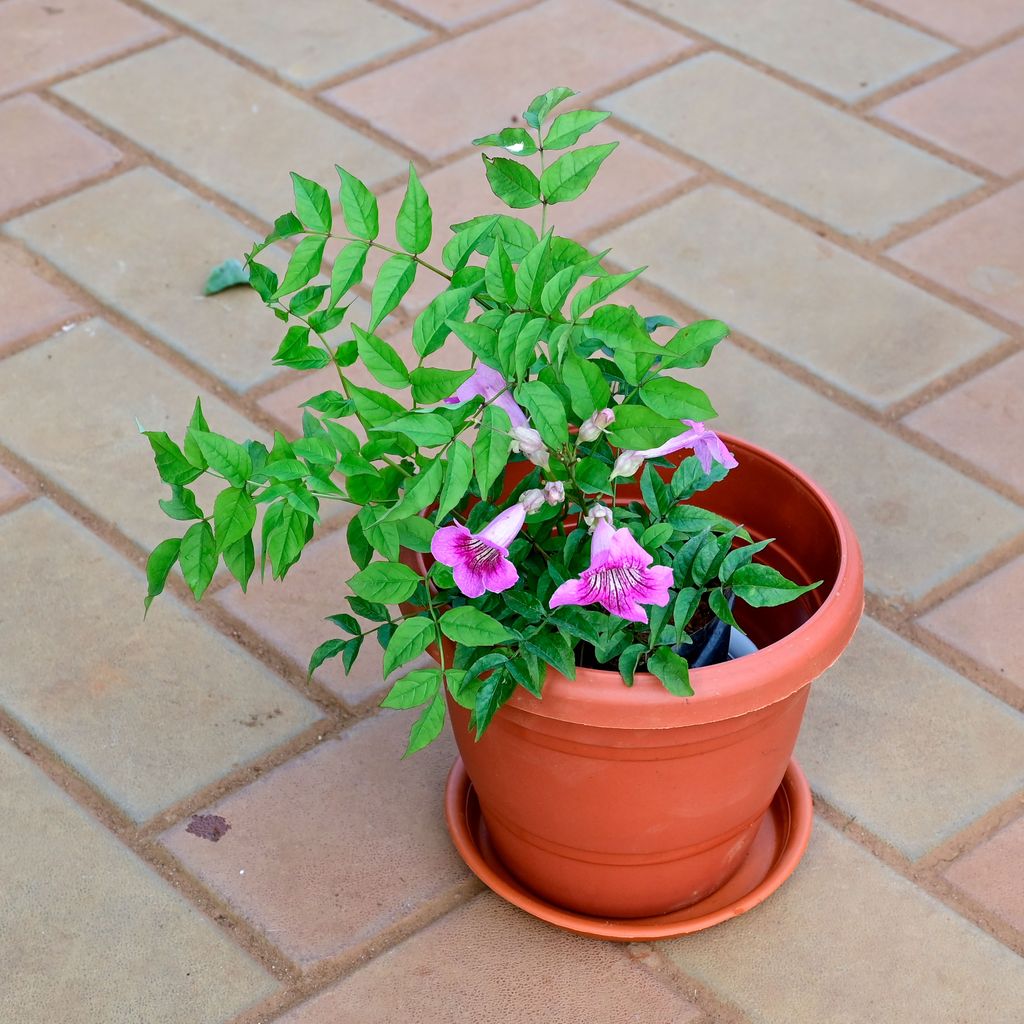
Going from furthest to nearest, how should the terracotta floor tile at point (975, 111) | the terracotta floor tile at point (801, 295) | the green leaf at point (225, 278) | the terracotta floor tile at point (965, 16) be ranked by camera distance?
1. the terracotta floor tile at point (965, 16)
2. the terracotta floor tile at point (975, 111)
3. the green leaf at point (225, 278)
4. the terracotta floor tile at point (801, 295)

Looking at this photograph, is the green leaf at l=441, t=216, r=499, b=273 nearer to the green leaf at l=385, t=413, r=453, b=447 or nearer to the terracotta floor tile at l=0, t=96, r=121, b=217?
the green leaf at l=385, t=413, r=453, b=447

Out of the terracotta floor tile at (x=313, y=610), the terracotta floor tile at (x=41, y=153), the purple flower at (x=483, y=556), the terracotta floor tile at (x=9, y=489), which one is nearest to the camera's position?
the purple flower at (x=483, y=556)

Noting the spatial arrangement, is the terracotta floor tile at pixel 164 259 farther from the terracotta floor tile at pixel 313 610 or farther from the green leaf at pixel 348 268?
the green leaf at pixel 348 268

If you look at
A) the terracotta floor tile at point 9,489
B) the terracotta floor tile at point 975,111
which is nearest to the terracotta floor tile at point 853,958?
the terracotta floor tile at point 9,489

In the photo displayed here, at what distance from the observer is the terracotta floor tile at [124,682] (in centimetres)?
182

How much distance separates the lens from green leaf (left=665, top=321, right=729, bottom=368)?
51.8 inches

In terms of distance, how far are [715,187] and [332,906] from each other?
5.11 feet

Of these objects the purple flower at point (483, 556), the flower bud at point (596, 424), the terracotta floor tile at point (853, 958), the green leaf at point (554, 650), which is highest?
the flower bud at point (596, 424)

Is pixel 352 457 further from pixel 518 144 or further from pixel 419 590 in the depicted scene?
pixel 518 144

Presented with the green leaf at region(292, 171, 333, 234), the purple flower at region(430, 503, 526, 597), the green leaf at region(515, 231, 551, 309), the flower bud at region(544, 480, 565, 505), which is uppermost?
the green leaf at region(515, 231, 551, 309)

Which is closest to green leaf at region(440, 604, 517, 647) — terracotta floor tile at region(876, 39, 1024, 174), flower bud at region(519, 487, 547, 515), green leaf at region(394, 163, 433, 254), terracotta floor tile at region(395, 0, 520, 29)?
flower bud at region(519, 487, 547, 515)

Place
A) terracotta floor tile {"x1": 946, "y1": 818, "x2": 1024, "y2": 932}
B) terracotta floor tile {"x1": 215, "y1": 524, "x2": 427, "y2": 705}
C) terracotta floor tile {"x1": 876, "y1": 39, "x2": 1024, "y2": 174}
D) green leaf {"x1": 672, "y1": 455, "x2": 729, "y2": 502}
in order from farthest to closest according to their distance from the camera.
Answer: terracotta floor tile {"x1": 876, "y1": 39, "x2": 1024, "y2": 174} → terracotta floor tile {"x1": 215, "y1": 524, "x2": 427, "y2": 705} → terracotta floor tile {"x1": 946, "y1": 818, "x2": 1024, "y2": 932} → green leaf {"x1": 672, "y1": 455, "x2": 729, "y2": 502}

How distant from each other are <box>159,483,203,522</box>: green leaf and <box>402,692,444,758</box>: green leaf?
10.6 inches

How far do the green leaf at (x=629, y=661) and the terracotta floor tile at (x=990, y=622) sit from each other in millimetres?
745
